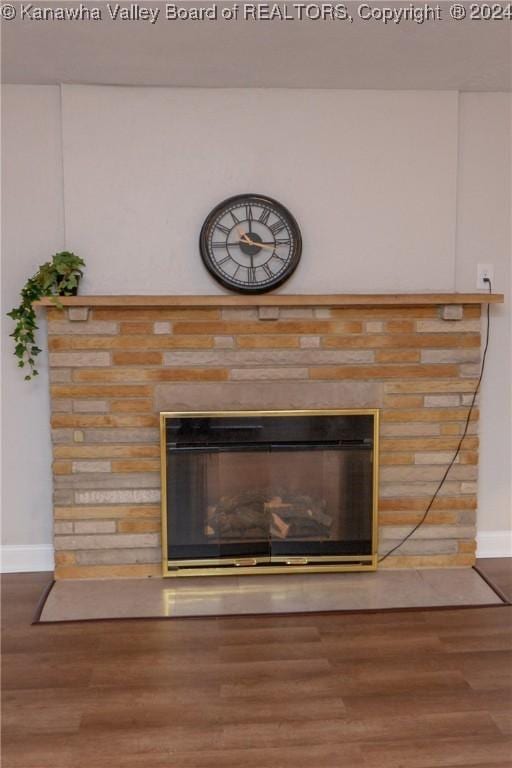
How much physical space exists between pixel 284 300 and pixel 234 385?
0.42 m

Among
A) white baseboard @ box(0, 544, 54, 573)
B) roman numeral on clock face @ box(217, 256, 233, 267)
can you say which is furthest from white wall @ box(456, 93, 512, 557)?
white baseboard @ box(0, 544, 54, 573)

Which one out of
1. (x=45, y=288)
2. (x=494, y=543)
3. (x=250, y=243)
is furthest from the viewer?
(x=494, y=543)

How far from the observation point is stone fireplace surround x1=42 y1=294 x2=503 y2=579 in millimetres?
2893

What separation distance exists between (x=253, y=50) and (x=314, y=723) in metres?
2.20

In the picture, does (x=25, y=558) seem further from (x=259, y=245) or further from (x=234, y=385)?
(x=259, y=245)

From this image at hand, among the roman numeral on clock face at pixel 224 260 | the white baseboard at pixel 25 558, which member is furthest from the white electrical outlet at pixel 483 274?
the white baseboard at pixel 25 558

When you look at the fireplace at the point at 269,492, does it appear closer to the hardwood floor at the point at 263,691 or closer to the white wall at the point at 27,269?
the hardwood floor at the point at 263,691

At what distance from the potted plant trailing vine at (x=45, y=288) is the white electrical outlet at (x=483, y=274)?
171cm


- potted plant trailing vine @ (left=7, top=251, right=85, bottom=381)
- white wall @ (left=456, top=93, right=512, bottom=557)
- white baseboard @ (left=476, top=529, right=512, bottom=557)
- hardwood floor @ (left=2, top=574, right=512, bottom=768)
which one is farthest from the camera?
white baseboard @ (left=476, top=529, right=512, bottom=557)

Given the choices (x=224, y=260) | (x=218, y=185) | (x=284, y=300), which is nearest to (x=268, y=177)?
(x=218, y=185)

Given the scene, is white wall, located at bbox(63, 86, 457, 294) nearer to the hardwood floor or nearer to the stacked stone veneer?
the stacked stone veneer

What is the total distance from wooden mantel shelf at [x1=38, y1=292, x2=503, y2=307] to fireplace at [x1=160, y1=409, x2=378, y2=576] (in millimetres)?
457

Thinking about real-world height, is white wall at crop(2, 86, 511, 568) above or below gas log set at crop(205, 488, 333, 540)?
above

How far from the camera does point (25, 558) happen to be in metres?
3.07
